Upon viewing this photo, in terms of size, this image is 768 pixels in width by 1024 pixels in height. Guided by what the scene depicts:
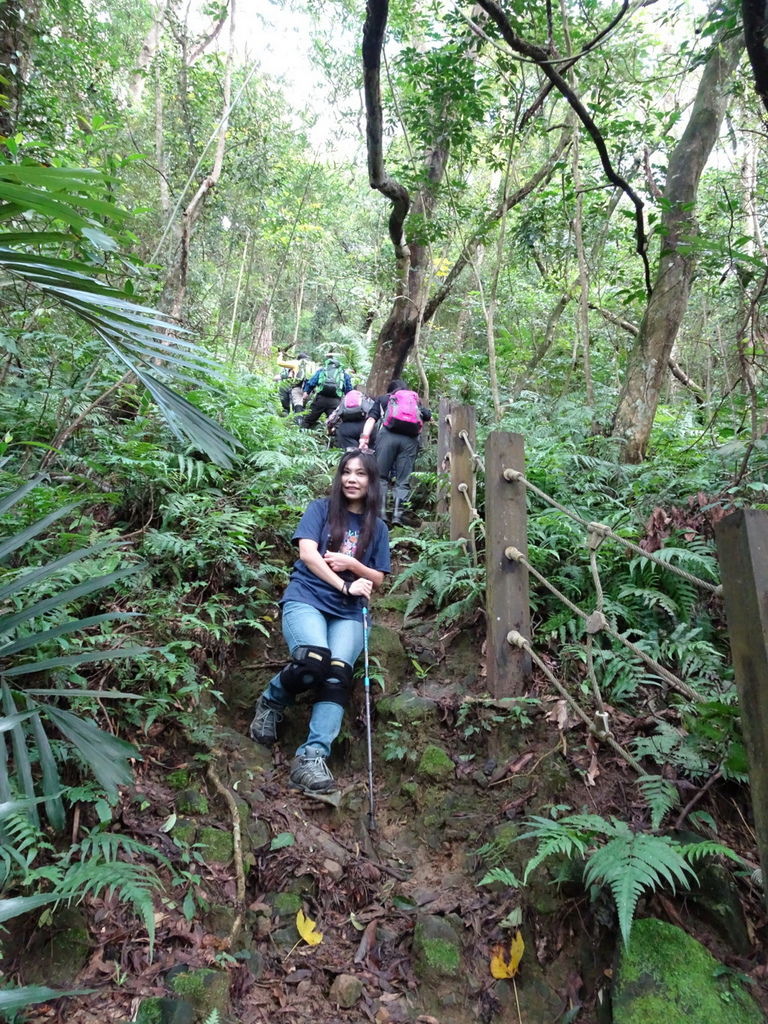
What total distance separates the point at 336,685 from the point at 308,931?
46.1 inches

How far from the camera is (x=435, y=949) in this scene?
Result: 7.60ft

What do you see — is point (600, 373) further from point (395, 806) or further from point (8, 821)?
point (8, 821)

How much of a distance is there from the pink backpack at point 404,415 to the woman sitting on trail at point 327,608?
110 inches

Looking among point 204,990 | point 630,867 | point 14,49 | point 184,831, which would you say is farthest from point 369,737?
point 14,49

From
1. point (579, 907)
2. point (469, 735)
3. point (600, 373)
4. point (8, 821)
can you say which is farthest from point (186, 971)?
point (600, 373)

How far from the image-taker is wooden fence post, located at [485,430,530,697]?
3279 millimetres

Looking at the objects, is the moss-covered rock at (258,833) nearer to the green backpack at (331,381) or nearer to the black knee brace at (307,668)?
the black knee brace at (307,668)

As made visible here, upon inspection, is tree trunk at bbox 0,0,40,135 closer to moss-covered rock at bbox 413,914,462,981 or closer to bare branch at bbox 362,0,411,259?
bare branch at bbox 362,0,411,259

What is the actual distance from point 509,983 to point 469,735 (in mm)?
1144

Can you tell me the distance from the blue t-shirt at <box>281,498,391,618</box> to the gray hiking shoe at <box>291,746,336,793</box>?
2.74 ft

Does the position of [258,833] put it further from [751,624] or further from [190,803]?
[751,624]

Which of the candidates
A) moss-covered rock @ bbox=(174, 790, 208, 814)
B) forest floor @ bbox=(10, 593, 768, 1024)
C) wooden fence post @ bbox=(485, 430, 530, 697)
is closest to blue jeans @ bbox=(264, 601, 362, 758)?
forest floor @ bbox=(10, 593, 768, 1024)

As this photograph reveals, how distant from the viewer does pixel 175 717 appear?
2941mm

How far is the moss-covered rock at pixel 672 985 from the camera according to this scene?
69.9 inches
